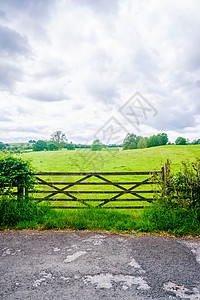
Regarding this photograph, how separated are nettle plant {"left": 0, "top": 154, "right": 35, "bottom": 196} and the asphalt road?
67.2 inches

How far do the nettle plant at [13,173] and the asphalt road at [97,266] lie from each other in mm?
1707

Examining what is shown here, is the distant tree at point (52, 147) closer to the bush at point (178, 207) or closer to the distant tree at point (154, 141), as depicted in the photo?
the distant tree at point (154, 141)

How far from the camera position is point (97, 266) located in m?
4.00

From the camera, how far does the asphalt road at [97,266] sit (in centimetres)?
327

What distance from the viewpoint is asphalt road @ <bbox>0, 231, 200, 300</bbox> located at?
3.27 meters

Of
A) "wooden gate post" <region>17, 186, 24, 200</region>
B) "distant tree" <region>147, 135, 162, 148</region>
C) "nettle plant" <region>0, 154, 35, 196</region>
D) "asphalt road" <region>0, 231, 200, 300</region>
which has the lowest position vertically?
"asphalt road" <region>0, 231, 200, 300</region>

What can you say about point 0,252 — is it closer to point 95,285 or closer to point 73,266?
point 73,266

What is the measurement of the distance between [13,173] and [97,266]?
169 inches

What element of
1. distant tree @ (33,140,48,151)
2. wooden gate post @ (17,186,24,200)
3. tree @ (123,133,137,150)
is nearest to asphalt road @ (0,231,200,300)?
wooden gate post @ (17,186,24,200)

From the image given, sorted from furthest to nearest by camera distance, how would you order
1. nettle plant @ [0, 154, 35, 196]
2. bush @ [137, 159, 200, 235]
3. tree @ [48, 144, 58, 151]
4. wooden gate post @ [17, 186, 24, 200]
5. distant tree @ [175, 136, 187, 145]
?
1. distant tree @ [175, 136, 187, 145]
2. tree @ [48, 144, 58, 151]
3. wooden gate post @ [17, 186, 24, 200]
4. nettle plant @ [0, 154, 35, 196]
5. bush @ [137, 159, 200, 235]

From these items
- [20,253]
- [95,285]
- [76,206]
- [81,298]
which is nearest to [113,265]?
[95,285]

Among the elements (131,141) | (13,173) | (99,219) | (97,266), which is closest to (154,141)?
(131,141)

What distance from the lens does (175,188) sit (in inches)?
254

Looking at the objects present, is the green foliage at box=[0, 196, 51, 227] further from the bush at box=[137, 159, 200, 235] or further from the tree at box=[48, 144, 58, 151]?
the tree at box=[48, 144, 58, 151]
